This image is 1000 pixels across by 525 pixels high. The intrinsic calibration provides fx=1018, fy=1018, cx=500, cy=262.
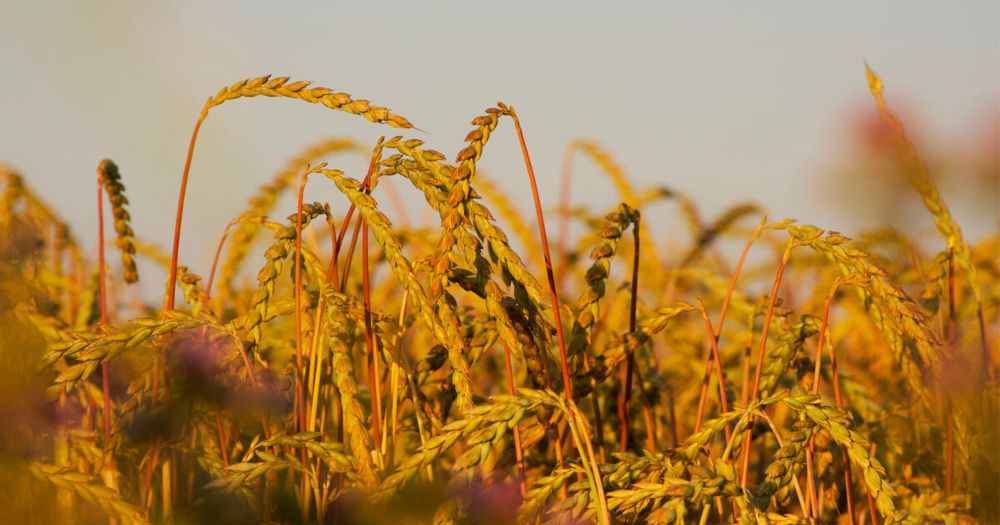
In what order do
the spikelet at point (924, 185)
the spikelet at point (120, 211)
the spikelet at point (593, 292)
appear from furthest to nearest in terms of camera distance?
1. the spikelet at point (924, 185)
2. the spikelet at point (120, 211)
3. the spikelet at point (593, 292)

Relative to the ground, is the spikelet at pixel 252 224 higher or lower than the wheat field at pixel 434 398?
higher

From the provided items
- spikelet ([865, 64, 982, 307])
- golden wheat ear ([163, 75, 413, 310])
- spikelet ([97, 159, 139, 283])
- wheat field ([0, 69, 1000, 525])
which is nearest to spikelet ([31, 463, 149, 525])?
wheat field ([0, 69, 1000, 525])

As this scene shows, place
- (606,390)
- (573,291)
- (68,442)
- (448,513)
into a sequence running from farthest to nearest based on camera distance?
(573,291) → (606,390) → (68,442) → (448,513)

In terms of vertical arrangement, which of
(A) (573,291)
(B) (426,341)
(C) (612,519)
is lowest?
(C) (612,519)

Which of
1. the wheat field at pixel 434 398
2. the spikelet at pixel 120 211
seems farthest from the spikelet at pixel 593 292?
the spikelet at pixel 120 211

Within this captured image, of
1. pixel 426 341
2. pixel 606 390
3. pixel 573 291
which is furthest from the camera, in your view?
pixel 573 291

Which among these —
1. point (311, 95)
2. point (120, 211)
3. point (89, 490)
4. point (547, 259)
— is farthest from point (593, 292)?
point (120, 211)

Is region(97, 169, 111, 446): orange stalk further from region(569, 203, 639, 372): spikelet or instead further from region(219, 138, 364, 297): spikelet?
region(569, 203, 639, 372): spikelet

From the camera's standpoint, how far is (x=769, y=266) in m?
4.80

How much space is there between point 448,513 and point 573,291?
301 centimetres

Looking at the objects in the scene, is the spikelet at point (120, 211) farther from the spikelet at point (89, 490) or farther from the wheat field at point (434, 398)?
the spikelet at point (89, 490)

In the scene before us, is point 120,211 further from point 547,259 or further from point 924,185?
point 924,185

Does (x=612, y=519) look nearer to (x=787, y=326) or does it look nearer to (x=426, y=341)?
(x=787, y=326)

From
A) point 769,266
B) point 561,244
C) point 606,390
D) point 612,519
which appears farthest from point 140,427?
point 769,266
